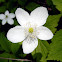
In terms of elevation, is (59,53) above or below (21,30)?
below

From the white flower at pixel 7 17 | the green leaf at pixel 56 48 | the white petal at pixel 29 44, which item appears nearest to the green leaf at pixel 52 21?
the green leaf at pixel 56 48

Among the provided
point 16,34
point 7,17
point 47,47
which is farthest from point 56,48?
point 7,17

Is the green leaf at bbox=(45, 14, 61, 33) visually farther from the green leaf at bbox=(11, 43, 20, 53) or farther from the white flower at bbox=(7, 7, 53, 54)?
the green leaf at bbox=(11, 43, 20, 53)

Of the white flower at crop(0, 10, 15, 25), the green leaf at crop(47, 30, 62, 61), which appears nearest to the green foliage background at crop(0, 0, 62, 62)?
the green leaf at crop(47, 30, 62, 61)

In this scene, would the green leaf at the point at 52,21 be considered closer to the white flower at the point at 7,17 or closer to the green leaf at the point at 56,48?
the green leaf at the point at 56,48

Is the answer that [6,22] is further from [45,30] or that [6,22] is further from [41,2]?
[45,30]

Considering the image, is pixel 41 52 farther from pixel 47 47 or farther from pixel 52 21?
pixel 52 21

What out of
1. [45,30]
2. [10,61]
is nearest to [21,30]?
[45,30]
